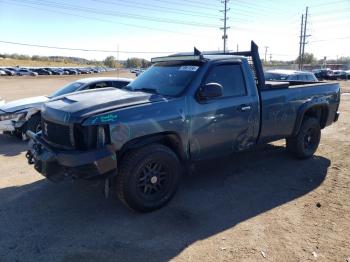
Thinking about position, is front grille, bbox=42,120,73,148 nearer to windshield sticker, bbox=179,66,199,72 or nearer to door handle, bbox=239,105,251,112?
windshield sticker, bbox=179,66,199,72

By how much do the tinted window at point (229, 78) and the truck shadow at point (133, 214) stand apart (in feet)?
4.83

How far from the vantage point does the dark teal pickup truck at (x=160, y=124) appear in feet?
12.7

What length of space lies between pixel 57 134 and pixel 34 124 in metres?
3.55

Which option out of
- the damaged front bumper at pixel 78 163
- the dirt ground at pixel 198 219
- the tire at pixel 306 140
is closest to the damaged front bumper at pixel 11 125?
the dirt ground at pixel 198 219

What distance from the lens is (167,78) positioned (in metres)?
4.98

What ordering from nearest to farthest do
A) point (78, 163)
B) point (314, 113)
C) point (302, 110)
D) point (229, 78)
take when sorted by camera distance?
point (78, 163) → point (229, 78) → point (302, 110) → point (314, 113)

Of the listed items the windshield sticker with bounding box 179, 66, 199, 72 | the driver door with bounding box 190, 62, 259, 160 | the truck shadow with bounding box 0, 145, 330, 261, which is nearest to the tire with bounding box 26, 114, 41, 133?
the truck shadow with bounding box 0, 145, 330, 261

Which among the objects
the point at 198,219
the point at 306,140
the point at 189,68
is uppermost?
the point at 189,68

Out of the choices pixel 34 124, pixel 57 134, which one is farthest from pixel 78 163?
pixel 34 124

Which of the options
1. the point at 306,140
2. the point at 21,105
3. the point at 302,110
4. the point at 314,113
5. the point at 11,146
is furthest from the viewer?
the point at 21,105

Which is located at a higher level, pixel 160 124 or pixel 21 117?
pixel 160 124

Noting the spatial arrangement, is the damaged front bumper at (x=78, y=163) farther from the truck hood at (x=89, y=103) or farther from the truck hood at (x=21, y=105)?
the truck hood at (x=21, y=105)

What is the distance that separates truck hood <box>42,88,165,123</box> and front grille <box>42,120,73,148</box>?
9 centimetres

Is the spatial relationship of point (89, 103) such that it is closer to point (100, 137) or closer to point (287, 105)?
point (100, 137)
